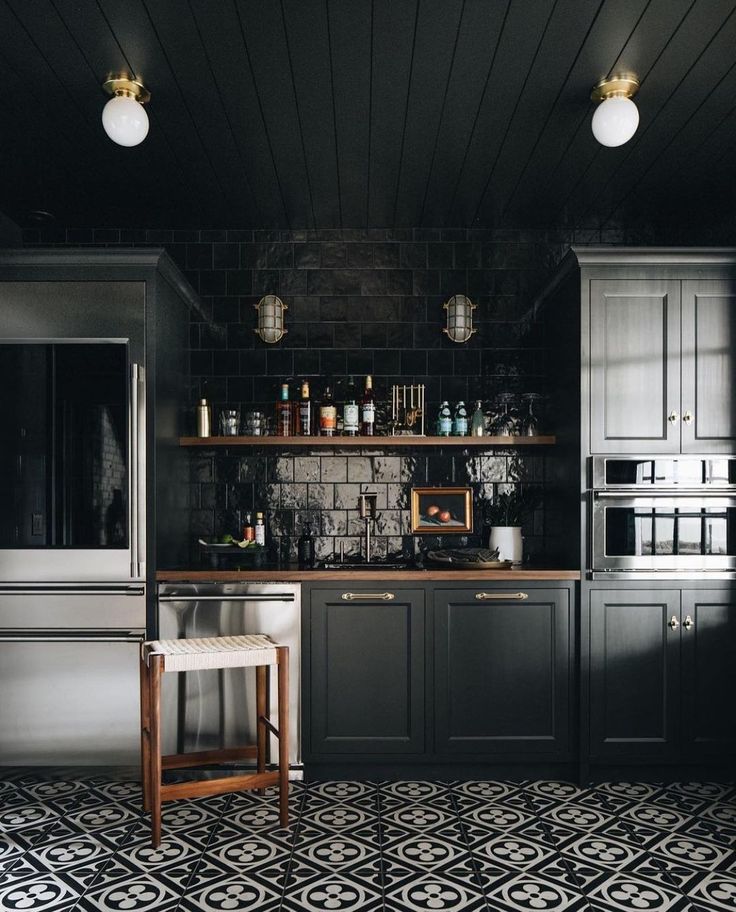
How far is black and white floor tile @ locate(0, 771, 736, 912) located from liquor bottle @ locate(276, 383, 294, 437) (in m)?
1.70

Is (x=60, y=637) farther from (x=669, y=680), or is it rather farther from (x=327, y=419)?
(x=669, y=680)

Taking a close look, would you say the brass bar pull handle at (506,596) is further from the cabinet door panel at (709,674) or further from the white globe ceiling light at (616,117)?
the white globe ceiling light at (616,117)

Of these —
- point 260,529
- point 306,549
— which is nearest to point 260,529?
point 260,529

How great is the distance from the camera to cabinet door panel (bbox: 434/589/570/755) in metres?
3.35

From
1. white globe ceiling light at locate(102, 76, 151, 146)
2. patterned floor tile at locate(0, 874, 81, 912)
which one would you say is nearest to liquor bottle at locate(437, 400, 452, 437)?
white globe ceiling light at locate(102, 76, 151, 146)

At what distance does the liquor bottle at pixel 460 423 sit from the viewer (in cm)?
392

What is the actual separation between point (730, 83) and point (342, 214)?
1886 mm

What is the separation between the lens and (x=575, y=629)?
3350mm

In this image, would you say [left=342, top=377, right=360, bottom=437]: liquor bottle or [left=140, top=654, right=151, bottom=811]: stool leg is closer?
[left=140, top=654, right=151, bottom=811]: stool leg

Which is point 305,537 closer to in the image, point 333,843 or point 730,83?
point 333,843

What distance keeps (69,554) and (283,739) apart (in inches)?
49.4

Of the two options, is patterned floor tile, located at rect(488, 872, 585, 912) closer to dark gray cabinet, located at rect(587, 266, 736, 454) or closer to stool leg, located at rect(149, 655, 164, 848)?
stool leg, located at rect(149, 655, 164, 848)

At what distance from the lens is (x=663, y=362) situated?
132 inches

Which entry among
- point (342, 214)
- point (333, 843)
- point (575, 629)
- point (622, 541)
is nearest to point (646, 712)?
point (575, 629)
